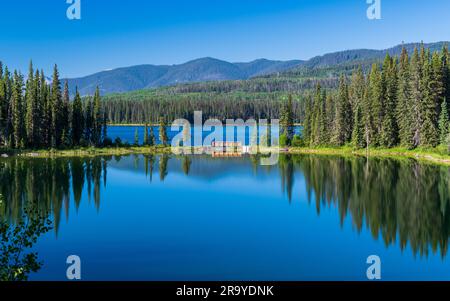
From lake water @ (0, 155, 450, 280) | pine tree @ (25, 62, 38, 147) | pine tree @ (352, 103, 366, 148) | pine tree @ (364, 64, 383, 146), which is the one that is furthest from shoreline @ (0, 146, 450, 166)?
lake water @ (0, 155, 450, 280)

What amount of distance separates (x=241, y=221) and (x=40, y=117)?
6550cm

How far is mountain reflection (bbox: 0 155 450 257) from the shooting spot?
108 feet

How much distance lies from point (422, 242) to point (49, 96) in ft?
266

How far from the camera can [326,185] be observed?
5159 centimetres

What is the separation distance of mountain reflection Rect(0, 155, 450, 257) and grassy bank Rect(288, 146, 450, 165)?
132 inches

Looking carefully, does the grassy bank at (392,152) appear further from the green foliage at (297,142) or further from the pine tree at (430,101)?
the pine tree at (430,101)

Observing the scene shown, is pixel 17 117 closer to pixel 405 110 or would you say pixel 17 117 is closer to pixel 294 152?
pixel 294 152

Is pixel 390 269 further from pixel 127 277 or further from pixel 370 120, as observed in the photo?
pixel 370 120

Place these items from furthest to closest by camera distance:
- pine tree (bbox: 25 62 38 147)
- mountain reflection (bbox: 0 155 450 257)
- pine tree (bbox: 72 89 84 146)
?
1. pine tree (bbox: 72 89 84 146)
2. pine tree (bbox: 25 62 38 147)
3. mountain reflection (bbox: 0 155 450 257)

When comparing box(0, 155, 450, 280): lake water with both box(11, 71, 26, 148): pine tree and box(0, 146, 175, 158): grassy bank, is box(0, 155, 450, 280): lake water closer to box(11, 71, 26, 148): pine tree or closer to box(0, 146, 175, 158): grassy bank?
box(0, 146, 175, 158): grassy bank

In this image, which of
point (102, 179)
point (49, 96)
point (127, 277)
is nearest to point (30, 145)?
point (49, 96)

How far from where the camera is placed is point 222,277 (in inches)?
895

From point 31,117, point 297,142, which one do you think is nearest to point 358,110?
point 297,142

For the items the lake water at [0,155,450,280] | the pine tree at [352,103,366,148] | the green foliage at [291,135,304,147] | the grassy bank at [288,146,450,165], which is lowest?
the lake water at [0,155,450,280]
